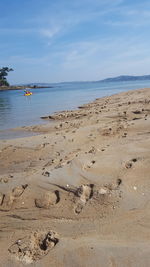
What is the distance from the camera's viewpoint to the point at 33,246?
2.56 m

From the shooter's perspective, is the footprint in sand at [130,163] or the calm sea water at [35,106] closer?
the footprint in sand at [130,163]

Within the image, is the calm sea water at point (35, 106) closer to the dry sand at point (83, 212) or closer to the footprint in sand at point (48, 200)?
the dry sand at point (83, 212)

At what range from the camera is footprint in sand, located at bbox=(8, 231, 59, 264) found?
7.99 ft

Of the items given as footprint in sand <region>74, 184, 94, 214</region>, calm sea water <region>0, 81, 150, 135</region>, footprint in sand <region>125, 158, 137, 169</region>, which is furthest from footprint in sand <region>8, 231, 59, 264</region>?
calm sea water <region>0, 81, 150, 135</region>

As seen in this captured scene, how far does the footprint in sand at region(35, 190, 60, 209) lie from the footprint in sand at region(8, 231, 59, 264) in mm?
547

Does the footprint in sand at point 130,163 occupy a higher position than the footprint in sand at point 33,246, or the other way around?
the footprint in sand at point 130,163

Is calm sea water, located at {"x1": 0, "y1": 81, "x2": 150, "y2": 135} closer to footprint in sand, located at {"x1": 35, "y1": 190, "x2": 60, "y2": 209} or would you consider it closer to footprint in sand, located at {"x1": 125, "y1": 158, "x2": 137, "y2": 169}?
footprint in sand, located at {"x1": 35, "y1": 190, "x2": 60, "y2": 209}

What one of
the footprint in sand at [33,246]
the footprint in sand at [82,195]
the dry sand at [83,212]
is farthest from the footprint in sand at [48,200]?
the footprint in sand at [33,246]

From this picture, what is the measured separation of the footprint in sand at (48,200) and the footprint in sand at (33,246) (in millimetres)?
547

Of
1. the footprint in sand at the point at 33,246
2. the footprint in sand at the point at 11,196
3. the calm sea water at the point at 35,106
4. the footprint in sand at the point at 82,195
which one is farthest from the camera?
the calm sea water at the point at 35,106

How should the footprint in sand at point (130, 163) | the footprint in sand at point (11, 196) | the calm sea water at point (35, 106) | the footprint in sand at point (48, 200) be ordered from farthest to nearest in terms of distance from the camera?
the calm sea water at point (35, 106), the footprint in sand at point (130, 163), the footprint in sand at point (11, 196), the footprint in sand at point (48, 200)

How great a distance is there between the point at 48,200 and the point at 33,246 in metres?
0.86

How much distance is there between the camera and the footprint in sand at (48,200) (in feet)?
10.8

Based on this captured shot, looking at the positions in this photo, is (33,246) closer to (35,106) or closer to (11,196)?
(11,196)
